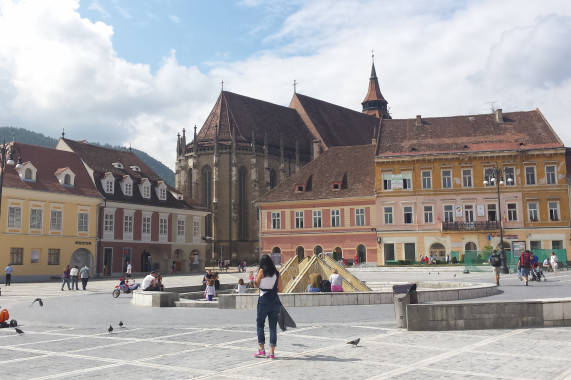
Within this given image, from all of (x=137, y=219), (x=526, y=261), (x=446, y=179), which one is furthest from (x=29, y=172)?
(x=526, y=261)

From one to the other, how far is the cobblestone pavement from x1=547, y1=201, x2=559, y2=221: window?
37.9 m

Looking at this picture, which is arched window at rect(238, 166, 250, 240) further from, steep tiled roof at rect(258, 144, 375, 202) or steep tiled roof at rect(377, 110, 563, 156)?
steep tiled roof at rect(377, 110, 563, 156)

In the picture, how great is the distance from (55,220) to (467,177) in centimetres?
3479

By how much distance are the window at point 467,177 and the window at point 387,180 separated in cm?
630

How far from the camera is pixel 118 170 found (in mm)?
52594

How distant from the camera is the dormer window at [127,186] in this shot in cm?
5097

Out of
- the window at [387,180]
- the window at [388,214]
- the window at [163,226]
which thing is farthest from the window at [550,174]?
the window at [163,226]

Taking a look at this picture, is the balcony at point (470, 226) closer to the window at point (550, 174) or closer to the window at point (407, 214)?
the window at point (407, 214)

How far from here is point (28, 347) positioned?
37.0 feet

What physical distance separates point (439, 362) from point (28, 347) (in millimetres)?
7914

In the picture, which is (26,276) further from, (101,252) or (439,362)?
(439,362)

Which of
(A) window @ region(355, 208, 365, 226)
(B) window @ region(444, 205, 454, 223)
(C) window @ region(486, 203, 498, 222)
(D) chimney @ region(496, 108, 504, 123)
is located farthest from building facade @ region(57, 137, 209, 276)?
(D) chimney @ region(496, 108, 504, 123)

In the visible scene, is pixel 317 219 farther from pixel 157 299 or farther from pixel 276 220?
pixel 157 299

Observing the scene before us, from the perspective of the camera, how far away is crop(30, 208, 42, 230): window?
42531 millimetres
